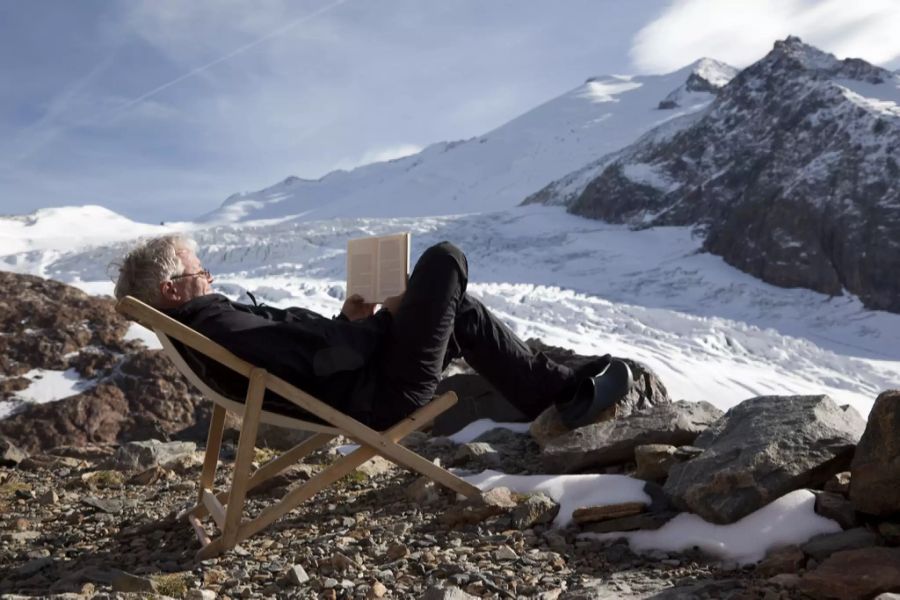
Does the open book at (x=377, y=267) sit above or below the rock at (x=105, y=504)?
above

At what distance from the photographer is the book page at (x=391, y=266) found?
10.7ft

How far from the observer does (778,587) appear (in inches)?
85.8

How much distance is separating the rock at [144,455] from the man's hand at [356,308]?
2.16m

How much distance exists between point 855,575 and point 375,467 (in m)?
2.47

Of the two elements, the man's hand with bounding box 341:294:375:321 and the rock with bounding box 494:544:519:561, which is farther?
the man's hand with bounding box 341:294:375:321

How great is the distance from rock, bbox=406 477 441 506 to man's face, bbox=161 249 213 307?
1235 millimetres

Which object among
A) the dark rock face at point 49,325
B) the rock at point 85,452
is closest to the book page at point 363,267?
the rock at point 85,452

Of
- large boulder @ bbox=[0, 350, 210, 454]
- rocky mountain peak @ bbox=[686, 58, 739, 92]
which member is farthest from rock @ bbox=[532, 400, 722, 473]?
rocky mountain peak @ bbox=[686, 58, 739, 92]

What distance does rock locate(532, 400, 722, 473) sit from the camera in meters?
3.68

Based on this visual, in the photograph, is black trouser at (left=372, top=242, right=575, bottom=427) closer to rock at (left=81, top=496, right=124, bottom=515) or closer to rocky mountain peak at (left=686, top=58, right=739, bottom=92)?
rock at (left=81, top=496, right=124, bottom=515)

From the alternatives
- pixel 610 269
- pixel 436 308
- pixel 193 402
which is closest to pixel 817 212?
pixel 610 269

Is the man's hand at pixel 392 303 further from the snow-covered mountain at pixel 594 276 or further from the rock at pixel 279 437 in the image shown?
the snow-covered mountain at pixel 594 276

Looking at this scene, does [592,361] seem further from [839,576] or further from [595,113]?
[595,113]

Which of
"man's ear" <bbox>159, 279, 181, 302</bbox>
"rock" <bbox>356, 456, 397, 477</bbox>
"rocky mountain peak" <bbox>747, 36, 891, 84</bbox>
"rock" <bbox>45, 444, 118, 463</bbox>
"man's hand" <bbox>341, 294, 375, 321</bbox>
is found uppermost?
"rocky mountain peak" <bbox>747, 36, 891, 84</bbox>
